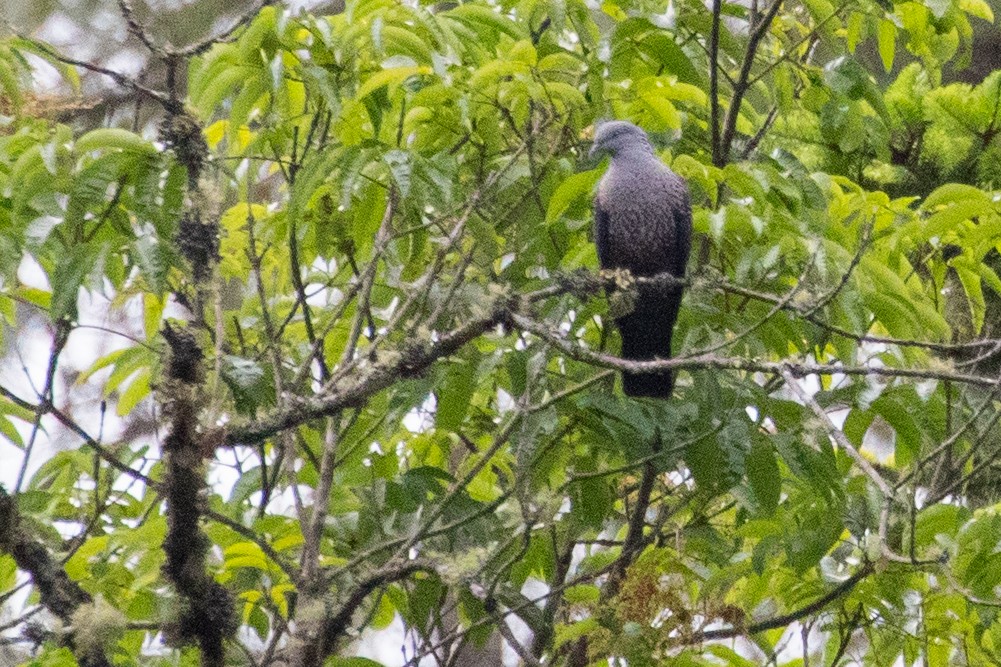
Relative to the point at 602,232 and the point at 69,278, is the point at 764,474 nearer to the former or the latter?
the point at 602,232

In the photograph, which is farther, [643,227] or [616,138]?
[643,227]

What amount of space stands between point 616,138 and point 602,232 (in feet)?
0.91

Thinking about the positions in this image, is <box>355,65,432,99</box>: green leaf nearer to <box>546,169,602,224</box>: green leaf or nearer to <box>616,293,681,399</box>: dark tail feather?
<box>546,169,602,224</box>: green leaf

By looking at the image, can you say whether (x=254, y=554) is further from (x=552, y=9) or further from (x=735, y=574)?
(x=552, y=9)

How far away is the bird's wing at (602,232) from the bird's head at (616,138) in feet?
0.56

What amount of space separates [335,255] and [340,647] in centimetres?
92

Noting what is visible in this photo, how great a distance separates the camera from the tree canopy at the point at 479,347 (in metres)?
2.16

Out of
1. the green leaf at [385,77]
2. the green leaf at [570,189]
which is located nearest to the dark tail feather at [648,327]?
the green leaf at [570,189]

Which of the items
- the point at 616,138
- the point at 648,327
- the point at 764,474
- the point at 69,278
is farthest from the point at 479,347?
the point at 69,278

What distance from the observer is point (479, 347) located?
293 centimetres

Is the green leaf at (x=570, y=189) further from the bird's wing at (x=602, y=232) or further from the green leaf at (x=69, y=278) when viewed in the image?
the green leaf at (x=69, y=278)

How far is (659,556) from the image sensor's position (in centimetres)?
260

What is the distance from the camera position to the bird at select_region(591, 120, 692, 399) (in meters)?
3.04

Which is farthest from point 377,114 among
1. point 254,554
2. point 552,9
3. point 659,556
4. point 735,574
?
point 735,574
